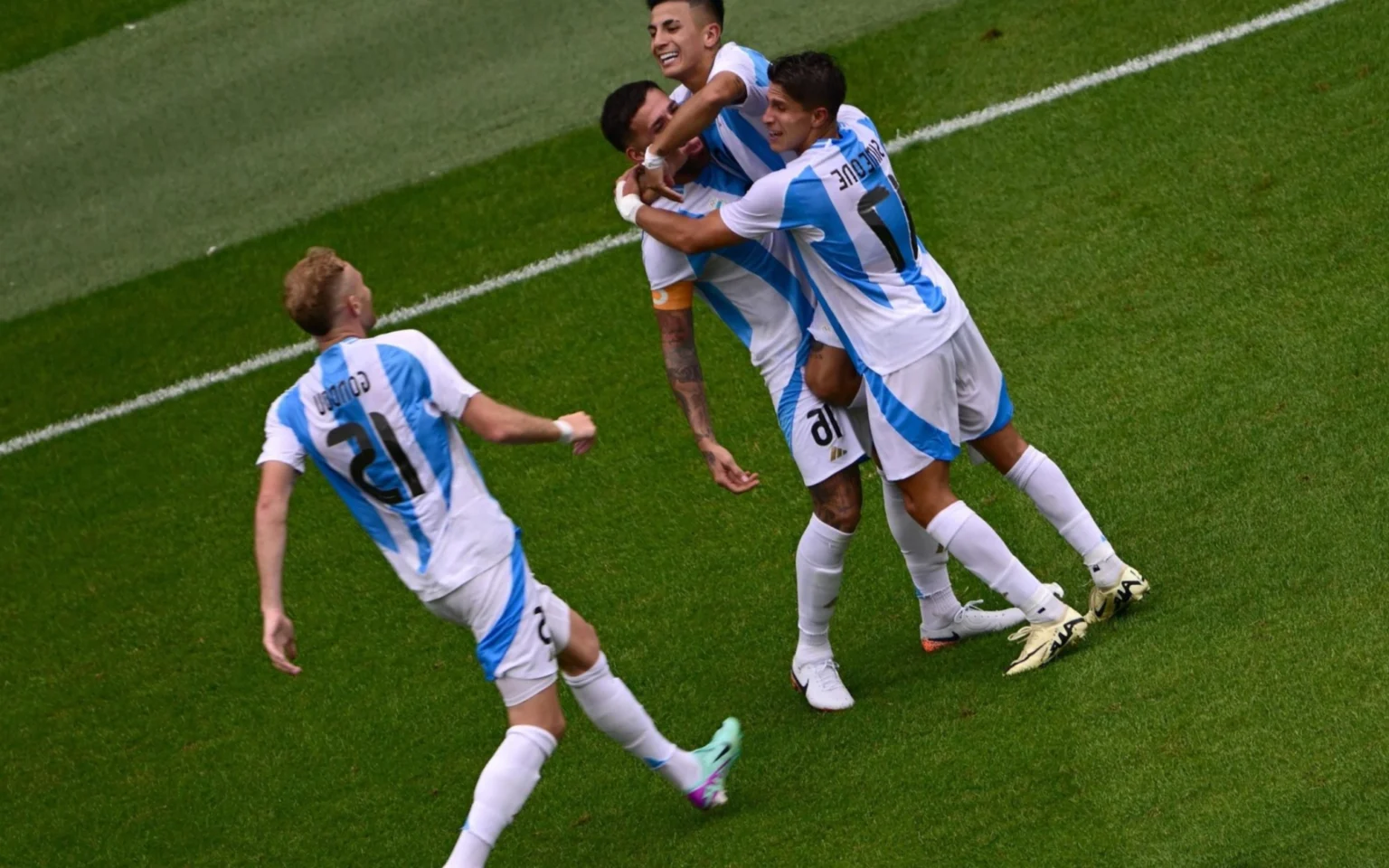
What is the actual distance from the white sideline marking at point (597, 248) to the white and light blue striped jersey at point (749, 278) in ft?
11.4

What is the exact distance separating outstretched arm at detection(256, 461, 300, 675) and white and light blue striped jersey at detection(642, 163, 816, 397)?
1447 mm

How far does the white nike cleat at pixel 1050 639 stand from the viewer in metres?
5.45

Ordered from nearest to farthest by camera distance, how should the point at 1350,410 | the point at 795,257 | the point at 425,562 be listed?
the point at 425,562 < the point at 795,257 < the point at 1350,410

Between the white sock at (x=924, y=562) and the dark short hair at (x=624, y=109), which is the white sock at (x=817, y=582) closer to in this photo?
the white sock at (x=924, y=562)

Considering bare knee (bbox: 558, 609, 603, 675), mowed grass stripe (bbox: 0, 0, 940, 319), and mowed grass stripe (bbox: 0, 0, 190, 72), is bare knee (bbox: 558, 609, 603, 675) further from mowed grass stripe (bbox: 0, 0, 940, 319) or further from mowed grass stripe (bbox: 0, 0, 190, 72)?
mowed grass stripe (bbox: 0, 0, 190, 72)

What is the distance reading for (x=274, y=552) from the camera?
4.75 metres

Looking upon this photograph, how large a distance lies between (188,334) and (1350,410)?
244 inches

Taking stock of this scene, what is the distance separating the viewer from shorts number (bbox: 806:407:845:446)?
18.4 feet

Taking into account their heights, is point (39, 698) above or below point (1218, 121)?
below

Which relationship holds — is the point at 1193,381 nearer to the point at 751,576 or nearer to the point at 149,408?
the point at 751,576

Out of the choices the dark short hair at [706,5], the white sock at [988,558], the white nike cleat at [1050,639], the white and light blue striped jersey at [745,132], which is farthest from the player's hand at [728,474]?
the dark short hair at [706,5]

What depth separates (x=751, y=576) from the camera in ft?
22.1

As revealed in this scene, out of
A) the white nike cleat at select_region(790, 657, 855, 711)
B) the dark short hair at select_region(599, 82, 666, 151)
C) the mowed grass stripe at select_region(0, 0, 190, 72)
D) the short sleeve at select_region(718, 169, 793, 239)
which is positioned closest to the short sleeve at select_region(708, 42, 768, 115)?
the dark short hair at select_region(599, 82, 666, 151)

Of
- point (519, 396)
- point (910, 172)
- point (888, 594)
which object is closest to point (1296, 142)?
point (910, 172)
